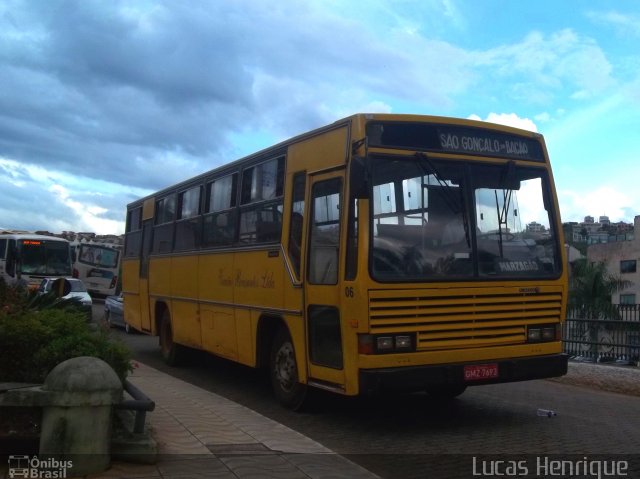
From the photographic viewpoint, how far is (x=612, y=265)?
50.2 metres

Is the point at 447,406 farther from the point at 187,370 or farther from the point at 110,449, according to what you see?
the point at 187,370

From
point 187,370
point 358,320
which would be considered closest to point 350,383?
point 358,320

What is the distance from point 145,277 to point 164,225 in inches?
70.3

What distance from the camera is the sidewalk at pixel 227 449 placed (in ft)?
18.6

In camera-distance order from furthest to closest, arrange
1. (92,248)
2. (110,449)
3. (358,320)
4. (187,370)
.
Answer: (92,248) < (187,370) < (358,320) < (110,449)

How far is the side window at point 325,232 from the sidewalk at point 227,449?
1729 mm

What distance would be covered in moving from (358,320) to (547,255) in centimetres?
258

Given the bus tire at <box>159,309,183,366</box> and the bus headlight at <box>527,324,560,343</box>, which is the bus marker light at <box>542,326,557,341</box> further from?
the bus tire at <box>159,309,183,366</box>

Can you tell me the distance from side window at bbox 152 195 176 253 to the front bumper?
7.32 metres

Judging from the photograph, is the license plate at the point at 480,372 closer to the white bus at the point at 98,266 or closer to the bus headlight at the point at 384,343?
the bus headlight at the point at 384,343

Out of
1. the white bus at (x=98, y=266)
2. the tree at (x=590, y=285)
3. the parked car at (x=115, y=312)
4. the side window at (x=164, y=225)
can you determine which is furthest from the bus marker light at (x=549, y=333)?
the white bus at (x=98, y=266)

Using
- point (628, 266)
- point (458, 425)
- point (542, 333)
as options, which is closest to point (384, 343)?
point (458, 425)

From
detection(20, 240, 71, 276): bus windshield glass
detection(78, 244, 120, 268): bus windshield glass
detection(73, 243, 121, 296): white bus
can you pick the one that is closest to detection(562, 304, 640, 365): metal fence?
detection(20, 240, 71, 276): bus windshield glass

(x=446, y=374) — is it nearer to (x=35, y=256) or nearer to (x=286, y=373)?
(x=286, y=373)
